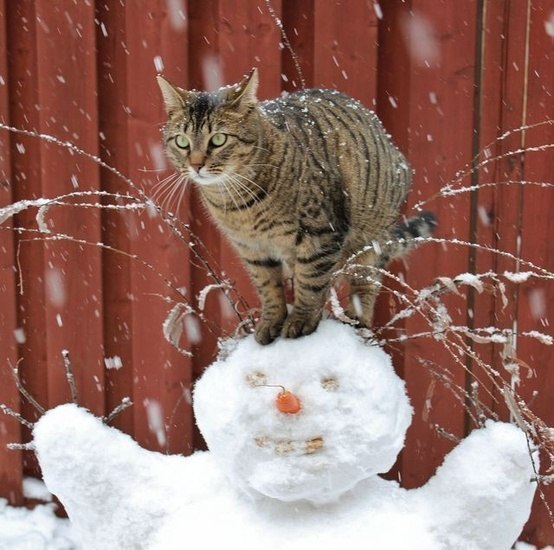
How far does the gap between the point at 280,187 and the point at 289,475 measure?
1.41 ft

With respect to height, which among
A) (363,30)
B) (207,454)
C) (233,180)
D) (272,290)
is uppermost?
(363,30)

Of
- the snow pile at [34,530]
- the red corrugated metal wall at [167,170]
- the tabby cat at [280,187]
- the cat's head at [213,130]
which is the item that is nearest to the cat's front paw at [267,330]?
the tabby cat at [280,187]

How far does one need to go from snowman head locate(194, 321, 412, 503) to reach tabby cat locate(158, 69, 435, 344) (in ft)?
0.24

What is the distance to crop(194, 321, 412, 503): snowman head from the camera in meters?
1.06

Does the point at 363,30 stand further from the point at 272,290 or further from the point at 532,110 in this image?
the point at 272,290

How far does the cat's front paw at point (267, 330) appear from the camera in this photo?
116 cm

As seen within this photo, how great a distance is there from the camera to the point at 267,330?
118cm

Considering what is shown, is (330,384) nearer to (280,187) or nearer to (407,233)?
(280,187)

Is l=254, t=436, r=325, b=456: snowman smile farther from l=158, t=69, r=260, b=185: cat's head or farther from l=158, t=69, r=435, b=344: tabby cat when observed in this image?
l=158, t=69, r=260, b=185: cat's head

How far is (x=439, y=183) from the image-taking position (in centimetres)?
200

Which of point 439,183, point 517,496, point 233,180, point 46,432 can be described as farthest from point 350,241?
point 439,183

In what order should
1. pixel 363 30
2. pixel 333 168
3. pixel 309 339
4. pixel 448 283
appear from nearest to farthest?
pixel 448 283
pixel 309 339
pixel 333 168
pixel 363 30

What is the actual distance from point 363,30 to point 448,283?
1141 millimetres

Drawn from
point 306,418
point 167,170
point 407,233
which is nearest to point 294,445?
point 306,418
